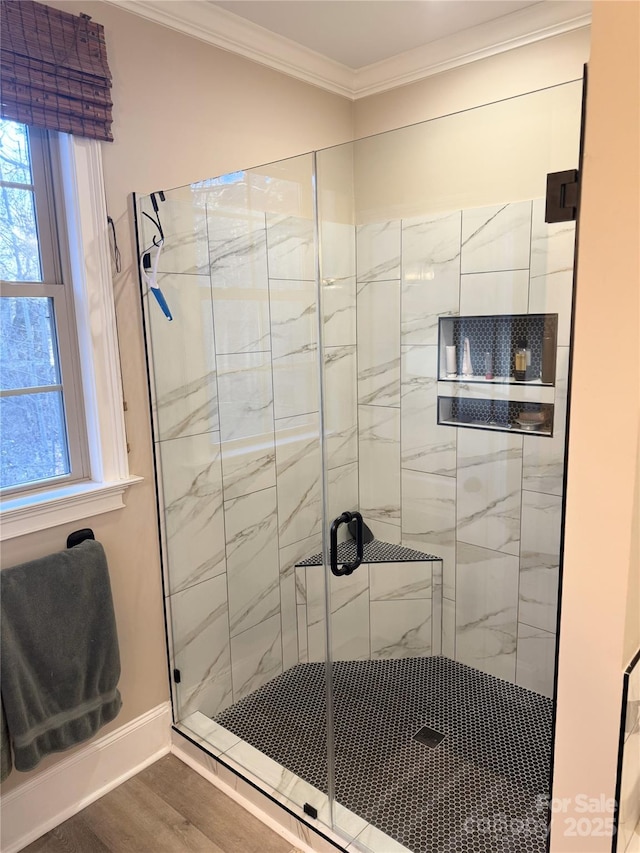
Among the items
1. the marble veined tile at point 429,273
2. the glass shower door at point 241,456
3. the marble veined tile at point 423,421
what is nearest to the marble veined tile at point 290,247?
the glass shower door at point 241,456

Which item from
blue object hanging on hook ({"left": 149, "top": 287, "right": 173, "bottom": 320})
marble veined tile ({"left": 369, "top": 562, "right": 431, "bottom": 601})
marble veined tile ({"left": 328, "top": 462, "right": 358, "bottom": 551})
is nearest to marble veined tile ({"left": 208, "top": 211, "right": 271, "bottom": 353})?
blue object hanging on hook ({"left": 149, "top": 287, "right": 173, "bottom": 320})

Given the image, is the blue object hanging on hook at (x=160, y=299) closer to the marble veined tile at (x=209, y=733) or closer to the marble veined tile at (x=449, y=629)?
the marble veined tile at (x=209, y=733)

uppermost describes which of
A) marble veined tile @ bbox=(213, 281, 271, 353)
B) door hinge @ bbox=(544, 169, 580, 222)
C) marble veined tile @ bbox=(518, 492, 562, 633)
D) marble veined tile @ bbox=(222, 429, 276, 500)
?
door hinge @ bbox=(544, 169, 580, 222)

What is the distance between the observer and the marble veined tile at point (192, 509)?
2.34 meters

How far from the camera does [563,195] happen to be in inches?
46.6

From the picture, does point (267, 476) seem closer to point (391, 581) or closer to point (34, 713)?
point (391, 581)

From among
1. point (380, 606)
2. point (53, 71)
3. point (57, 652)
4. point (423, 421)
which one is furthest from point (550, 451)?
point (53, 71)

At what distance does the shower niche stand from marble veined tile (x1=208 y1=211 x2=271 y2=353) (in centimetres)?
81

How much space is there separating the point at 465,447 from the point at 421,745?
1222mm

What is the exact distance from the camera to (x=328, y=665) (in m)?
2.29

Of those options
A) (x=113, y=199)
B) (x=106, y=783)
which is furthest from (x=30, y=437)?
(x=106, y=783)

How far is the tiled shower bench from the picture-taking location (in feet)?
8.77

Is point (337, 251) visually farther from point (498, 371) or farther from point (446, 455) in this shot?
point (446, 455)

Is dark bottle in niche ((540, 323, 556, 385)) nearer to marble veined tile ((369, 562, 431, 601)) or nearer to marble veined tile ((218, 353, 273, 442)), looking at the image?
marble veined tile ((369, 562, 431, 601))
